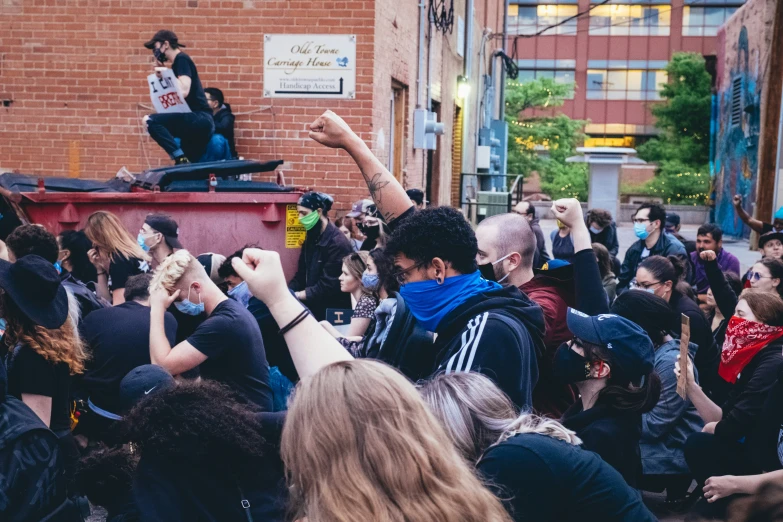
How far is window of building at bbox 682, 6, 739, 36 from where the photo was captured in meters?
59.6

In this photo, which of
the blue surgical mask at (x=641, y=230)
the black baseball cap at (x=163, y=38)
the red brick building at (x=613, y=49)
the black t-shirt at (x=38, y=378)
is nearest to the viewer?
the black t-shirt at (x=38, y=378)

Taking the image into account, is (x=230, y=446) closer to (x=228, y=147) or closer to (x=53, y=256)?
(x=53, y=256)

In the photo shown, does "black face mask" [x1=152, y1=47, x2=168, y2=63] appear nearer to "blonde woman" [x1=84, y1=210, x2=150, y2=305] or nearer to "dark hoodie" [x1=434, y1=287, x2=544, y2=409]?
"blonde woman" [x1=84, y1=210, x2=150, y2=305]

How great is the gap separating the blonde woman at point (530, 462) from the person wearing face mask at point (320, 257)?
5.28 m

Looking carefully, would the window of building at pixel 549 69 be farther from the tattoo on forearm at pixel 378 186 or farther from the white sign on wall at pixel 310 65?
the tattoo on forearm at pixel 378 186

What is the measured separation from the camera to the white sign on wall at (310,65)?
10.9 metres

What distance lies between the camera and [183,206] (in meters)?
8.69

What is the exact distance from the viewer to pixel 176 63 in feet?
30.7

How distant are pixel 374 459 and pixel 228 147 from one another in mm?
8906

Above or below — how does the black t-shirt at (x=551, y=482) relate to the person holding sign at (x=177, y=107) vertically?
below

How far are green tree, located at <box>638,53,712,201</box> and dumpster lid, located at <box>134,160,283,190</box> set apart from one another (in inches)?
1313

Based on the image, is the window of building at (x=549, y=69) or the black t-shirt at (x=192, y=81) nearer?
the black t-shirt at (x=192, y=81)

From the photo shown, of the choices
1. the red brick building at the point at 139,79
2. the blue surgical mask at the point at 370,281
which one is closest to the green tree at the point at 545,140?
the red brick building at the point at 139,79

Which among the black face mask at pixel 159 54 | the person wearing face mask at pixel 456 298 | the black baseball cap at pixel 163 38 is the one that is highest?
the black baseball cap at pixel 163 38
